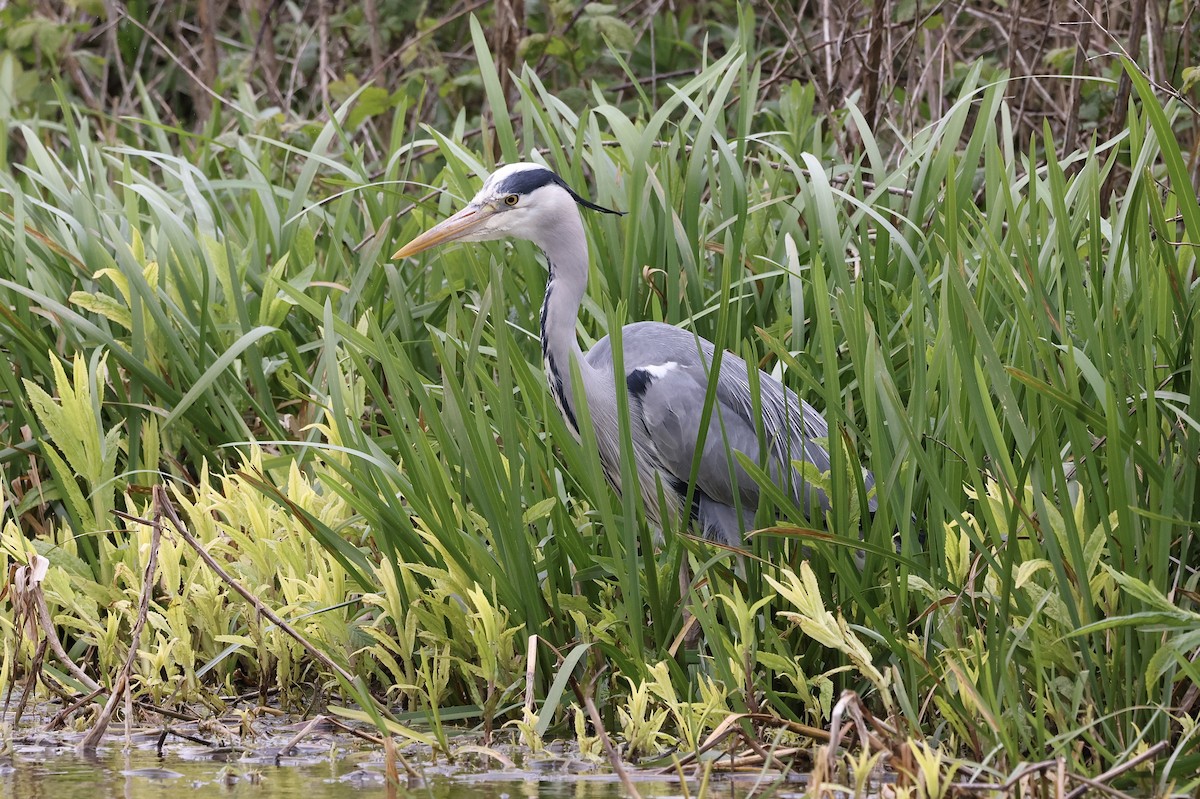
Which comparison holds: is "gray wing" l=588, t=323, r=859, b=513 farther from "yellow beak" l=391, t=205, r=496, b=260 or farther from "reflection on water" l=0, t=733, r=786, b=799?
"reflection on water" l=0, t=733, r=786, b=799

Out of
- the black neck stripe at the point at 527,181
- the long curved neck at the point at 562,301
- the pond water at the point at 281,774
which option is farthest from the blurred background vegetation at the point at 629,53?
the pond water at the point at 281,774

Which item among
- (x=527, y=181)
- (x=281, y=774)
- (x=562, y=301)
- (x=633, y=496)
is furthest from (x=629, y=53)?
(x=281, y=774)

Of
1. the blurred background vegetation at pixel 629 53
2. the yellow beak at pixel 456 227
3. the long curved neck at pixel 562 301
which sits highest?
the blurred background vegetation at pixel 629 53

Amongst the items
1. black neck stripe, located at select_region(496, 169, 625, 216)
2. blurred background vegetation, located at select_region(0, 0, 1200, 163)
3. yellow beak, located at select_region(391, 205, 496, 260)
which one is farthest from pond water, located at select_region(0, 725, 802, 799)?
blurred background vegetation, located at select_region(0, 0, 1200, 163)

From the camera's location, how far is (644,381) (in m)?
3.49

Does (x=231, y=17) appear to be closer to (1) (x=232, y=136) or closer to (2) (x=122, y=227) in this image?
(1) (x=232, y=136)

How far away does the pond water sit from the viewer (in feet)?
8.17

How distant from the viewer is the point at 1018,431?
250 centimetres

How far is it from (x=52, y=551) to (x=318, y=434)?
2.70ft

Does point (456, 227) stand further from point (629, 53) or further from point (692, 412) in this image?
point (629, 53)

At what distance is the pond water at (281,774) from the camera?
249 cm

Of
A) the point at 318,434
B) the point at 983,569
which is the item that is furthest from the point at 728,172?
the point at 983,569

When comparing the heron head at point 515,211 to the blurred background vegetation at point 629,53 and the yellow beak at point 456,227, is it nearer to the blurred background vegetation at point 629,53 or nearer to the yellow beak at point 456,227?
the yellow beak at point 456,227

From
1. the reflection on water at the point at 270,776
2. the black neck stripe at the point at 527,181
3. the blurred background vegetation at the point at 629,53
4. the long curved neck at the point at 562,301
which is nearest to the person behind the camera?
the reflection on water at the point at 270,776
